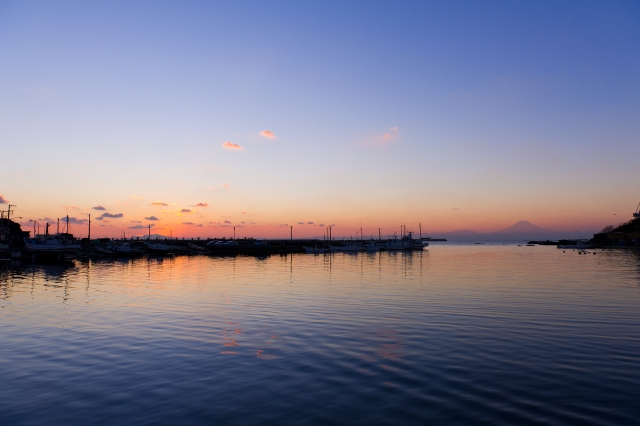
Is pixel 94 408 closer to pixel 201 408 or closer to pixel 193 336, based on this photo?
pixel 201 408

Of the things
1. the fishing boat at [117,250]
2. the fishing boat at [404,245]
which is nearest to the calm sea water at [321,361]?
the fishing boat at [117,250]

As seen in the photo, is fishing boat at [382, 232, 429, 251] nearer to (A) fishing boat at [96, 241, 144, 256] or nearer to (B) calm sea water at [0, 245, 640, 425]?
(A) fishing boat at [96, 241, 144, 256]

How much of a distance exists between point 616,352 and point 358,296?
2131cm

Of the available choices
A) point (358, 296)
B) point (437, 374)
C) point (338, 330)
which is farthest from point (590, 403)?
point (358, 296)

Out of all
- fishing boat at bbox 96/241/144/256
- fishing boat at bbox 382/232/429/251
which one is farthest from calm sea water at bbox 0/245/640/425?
fishing boat at bbox 382/232/429/251

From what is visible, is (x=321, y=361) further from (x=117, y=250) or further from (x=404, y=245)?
(x=404, y=245)

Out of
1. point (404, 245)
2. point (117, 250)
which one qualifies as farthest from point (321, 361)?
point (404, 245)

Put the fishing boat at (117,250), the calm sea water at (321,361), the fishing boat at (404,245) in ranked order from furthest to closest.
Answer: the fishing boat at (404,245), the fishing boat at (117,250), the calm sea water at (321,361)

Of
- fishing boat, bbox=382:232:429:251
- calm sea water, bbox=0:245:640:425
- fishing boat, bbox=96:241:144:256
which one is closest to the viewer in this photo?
calm sea water, bbox=0:245:640:425

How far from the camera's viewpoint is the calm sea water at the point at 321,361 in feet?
38.6

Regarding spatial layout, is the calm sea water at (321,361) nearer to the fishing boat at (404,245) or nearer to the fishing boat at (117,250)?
the fishing boat at (117,250)

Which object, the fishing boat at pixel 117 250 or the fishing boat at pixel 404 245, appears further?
the fishing boat at pixel 404 245

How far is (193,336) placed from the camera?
846 inches

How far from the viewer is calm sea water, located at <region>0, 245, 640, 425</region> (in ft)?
38.6
